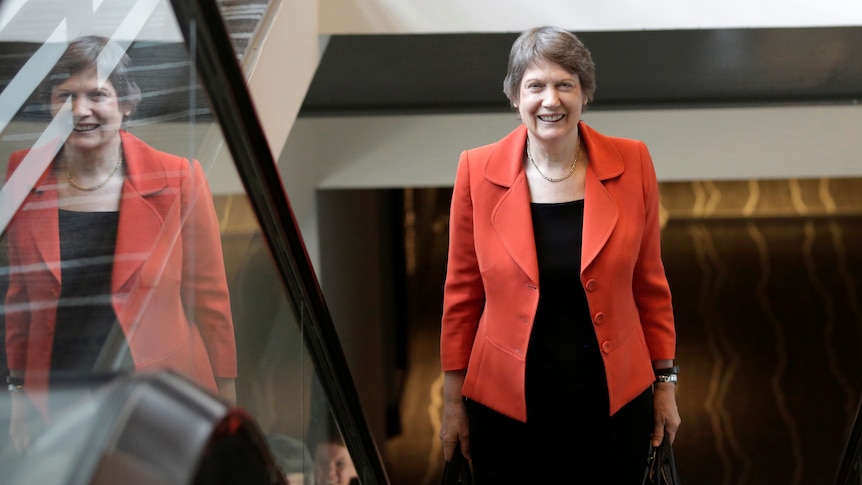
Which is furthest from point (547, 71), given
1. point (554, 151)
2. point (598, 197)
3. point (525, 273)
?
point (525, 273)

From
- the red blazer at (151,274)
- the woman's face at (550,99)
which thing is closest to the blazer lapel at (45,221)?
the red blazer at (151,274)

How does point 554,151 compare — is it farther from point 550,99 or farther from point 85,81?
point 85,81

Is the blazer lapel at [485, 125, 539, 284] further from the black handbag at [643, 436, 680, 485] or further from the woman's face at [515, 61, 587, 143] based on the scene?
the black handbag at [643, 436, 680, 485]

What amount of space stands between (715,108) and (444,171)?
68.2 inches

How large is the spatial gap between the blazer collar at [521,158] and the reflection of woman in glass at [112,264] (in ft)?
2.74

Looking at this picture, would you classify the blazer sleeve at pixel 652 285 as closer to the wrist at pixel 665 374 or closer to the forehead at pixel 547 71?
the wrist at pixel 665 374

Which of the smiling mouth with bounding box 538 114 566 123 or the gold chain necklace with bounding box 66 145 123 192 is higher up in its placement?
the smiling mouth with bounding box 538 114 566 123

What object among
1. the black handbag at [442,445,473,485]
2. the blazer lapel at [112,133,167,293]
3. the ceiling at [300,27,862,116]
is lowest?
the black handbag at [442,445,473,485]

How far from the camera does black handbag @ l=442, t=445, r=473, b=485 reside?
2750mm

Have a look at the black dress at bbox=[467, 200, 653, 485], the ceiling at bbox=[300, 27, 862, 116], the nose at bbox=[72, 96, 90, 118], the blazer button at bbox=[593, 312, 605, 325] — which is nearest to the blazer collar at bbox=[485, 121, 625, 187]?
the black dress at bbox=[467, 200, 653, 485]

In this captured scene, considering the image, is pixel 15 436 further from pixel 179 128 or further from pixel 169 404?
pixel 179 128

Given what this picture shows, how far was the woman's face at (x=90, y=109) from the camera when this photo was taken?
208 cm

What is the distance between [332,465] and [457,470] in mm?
346

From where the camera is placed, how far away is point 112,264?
5.36 ft
